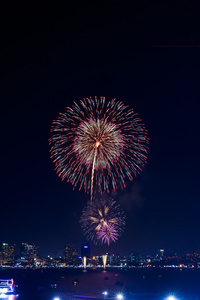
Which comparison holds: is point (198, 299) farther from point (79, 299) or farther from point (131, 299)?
point (79, 299)

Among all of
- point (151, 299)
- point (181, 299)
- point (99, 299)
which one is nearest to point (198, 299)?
point (181, 299)

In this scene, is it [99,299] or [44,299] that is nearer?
[99,299]

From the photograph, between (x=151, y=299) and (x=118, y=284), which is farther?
(x=118, y=284)

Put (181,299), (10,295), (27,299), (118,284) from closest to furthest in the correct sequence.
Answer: (10,295) < (27,299) < (181,299) < (118,284)

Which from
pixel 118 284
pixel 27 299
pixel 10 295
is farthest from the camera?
pixel 118 284

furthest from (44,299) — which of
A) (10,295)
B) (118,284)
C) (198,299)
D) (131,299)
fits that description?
(118,284)

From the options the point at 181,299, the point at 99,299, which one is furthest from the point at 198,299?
the point at 99,299

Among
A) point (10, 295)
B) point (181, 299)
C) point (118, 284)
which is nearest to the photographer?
point (10, 295)

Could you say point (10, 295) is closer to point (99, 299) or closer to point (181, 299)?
point (99, 299)
